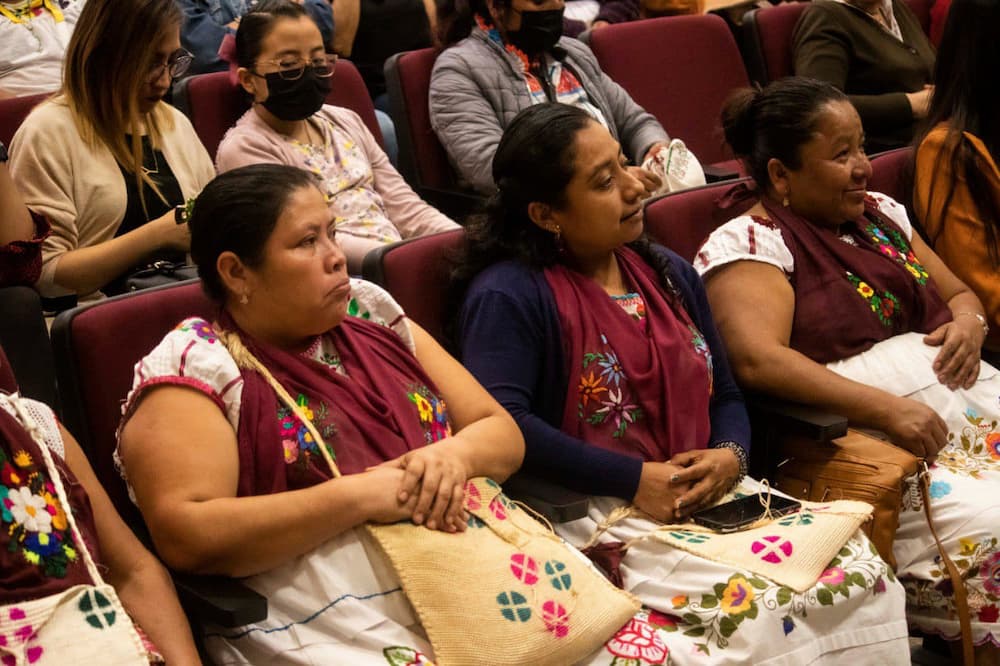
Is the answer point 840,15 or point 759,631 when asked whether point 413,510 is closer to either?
point 759,631

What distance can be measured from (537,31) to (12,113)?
136 centimetres

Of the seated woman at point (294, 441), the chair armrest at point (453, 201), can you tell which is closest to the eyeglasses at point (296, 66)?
the chair armrest at point (453, 201)

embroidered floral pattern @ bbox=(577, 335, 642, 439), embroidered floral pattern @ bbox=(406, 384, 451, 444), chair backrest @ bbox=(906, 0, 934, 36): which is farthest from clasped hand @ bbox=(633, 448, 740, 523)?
chair backrest @ bbox=(906, 0, 934, 36)

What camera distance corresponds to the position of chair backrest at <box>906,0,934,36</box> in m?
4.48

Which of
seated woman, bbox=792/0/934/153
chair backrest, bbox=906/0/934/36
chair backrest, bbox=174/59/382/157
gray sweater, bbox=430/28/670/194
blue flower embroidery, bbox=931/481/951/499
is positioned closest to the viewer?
blue flower embroidery, bbox=931/481/951/499

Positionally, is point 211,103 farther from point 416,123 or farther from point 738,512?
point 738,512

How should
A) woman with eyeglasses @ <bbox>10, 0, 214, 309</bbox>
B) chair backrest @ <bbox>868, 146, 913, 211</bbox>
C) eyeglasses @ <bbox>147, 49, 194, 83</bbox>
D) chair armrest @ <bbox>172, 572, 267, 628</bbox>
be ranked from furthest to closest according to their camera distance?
1. chair backrest @ <bbox>868, 146, 913, 211</bbox>
2. eyeglasses @ <bbox>147, 49, 194, 83</bbox>
3. woman with eyeglasses @ <bbox>10, 0, 214, 309</bbox>
4. chair armrest @ <bbox>172, 572, 267, 628</bbox>

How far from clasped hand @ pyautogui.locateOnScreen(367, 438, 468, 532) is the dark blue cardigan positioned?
0.98ft

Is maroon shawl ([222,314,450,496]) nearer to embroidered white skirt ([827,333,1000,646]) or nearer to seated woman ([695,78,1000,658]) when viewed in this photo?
seated woman ([695,78,1000,658])

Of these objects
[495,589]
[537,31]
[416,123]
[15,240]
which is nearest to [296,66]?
[416,123]

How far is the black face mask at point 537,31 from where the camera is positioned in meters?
3.32

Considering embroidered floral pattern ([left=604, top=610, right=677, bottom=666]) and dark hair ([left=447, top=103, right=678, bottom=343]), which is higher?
dark hair ([left=447, top=103, right=678, bottom=343])

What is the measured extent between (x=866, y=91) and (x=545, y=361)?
2198 millimetres

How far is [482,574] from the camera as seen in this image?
1.68 m
